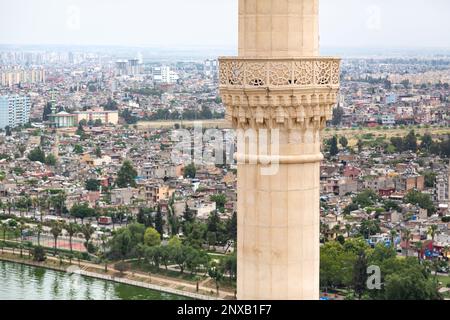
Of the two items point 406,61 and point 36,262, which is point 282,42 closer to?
point 36,262

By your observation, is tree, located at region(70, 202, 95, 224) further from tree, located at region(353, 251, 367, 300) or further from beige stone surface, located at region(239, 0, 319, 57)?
beige stone surface, located at region(239, 0, 319, 57)

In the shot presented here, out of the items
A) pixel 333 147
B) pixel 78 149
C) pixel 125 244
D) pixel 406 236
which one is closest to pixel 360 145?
pixel 333 147

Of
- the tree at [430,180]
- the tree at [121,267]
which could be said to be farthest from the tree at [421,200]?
the tree at [121,267]

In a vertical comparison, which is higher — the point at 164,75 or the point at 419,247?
the point at 164,75

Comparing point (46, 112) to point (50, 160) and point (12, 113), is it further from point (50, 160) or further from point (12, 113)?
point (50, 160)

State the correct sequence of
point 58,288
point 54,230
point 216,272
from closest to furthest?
1. point 58,288
2. point 216,272
3. point 54,230

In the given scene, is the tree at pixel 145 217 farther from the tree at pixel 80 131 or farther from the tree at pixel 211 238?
the tree at pixel 80 131

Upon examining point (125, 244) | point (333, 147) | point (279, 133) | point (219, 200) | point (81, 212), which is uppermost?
point (279, 133)
